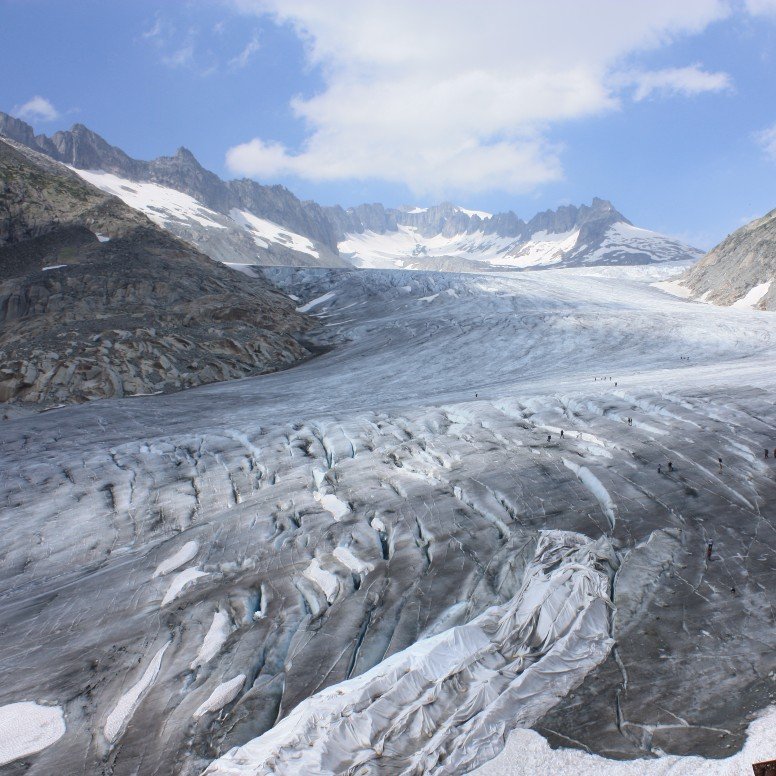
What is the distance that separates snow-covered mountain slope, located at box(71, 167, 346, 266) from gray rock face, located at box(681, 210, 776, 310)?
69519 mm

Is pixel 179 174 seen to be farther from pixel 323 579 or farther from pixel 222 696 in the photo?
pixel 222 696

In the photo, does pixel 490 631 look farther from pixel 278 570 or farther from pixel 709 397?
pixel 709 397

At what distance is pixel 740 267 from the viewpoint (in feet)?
168

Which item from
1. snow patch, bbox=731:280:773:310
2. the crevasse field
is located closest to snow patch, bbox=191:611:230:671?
the crevasse field

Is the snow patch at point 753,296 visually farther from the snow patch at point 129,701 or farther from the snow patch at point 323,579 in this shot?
the snow patch at point 129,701

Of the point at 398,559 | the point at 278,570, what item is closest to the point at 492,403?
the point at 398,559

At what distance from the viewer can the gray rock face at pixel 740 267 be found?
4794 centimetres

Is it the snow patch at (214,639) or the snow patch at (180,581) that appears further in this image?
the snow patch at (180,581)

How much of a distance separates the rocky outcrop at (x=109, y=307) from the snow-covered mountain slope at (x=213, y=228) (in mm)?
53417

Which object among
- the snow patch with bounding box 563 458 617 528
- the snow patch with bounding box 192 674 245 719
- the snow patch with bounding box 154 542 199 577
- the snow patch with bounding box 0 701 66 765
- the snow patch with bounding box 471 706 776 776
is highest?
the snow patch with bounding box 563 458 617 528

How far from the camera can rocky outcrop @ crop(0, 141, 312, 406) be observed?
2367cm

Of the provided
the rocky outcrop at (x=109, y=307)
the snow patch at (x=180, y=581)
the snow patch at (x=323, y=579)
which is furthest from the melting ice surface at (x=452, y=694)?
the rocky outcrop at (x=109, y=307)

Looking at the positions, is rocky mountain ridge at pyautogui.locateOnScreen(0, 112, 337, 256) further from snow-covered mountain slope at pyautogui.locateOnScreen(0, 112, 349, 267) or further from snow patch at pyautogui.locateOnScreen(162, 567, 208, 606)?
snow patch at pyautogui.locateOnScreen(162, 567, 208, 606)

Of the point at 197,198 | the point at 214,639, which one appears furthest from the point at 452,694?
the point at 197,198
